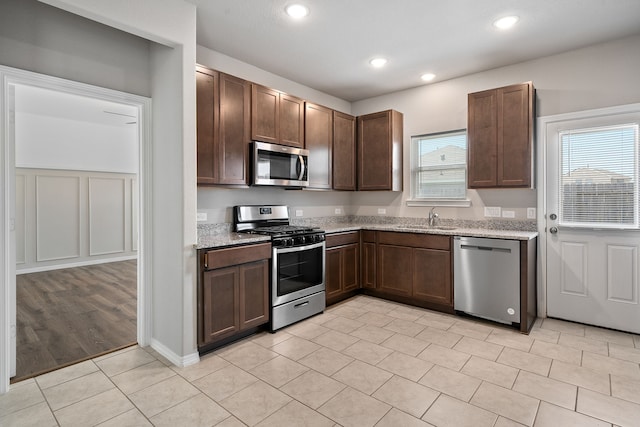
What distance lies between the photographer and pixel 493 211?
384 cm

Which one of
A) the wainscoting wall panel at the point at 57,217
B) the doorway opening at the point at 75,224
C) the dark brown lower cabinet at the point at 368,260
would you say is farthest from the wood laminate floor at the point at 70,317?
the dark brown lower cabinet at the point at 368,260

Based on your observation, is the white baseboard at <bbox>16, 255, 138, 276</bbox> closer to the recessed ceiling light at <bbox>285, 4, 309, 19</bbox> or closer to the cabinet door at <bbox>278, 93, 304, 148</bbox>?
the cabinet door at <bbox>278, 93, 304, 148</bbox>

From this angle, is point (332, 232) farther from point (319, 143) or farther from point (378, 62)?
point (378, 62)

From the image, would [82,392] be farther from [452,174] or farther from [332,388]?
[452,174]

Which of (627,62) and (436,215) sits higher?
(627,62)

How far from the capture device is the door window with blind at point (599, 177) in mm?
3096

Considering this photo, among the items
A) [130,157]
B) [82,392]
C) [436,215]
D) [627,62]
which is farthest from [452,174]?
[130,157]

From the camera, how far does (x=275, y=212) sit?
3.96 meters

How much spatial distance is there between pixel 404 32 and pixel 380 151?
170 cm

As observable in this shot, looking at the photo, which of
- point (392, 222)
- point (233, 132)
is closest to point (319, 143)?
point (233, 132)

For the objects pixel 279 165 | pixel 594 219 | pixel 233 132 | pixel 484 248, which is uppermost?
pixel 233 132

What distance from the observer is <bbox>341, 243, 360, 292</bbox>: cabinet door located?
13.5ft

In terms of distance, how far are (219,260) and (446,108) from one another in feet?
11.0

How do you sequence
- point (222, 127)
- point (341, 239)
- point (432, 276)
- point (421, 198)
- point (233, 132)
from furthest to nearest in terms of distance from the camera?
1. point (421, 198)
2. point (341, 239)
3. point (432, 276)
4. point (233, 132)
5. point (222, 127)
